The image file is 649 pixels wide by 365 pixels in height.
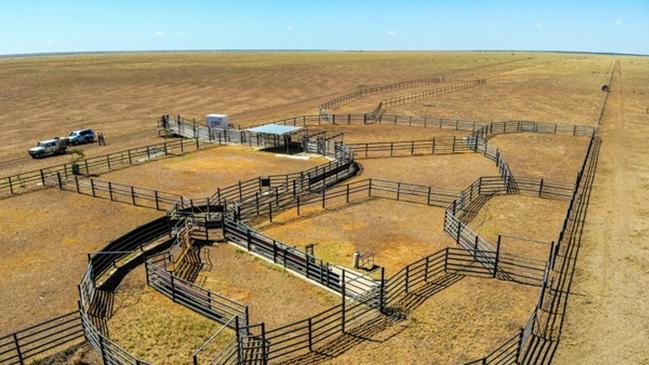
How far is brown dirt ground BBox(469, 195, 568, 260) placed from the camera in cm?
2052

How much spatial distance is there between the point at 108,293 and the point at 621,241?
2205 centimetres

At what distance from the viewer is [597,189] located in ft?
95.0

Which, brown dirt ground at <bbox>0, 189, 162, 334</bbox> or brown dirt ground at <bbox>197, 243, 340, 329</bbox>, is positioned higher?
brown dirt ground at <bbox>0, 189, 162, 334</bbox>

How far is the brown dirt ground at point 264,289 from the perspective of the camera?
15.5 metres

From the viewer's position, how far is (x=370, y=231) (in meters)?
22.1

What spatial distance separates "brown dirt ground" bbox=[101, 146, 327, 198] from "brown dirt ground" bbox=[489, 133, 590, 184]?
50.2 feet

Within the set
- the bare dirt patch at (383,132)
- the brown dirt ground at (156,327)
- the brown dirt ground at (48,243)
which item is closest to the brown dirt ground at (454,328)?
the brown dirt ground at (156,327)

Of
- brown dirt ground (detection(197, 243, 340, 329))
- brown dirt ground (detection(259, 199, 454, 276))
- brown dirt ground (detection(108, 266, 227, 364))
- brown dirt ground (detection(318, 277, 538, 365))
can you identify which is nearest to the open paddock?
brown dirt ground (detection(318, 277, 538, 365))

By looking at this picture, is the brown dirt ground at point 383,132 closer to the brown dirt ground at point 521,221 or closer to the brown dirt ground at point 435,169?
the brown dirt ground at point 435,169

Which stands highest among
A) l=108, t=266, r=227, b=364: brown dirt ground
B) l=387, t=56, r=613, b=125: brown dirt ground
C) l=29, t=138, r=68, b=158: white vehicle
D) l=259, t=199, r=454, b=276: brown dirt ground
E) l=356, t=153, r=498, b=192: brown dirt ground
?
l=387, t=56, r=613, b=125: brown dirt ground

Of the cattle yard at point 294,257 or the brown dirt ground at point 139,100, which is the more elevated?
the brown dirt ground at point 139,100

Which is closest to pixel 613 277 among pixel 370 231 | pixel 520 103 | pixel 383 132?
pixel 370 231

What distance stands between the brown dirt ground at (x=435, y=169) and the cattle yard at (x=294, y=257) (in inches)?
8.9

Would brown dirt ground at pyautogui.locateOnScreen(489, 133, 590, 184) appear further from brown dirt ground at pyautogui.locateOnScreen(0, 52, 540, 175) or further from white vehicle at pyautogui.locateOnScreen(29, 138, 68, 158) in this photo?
white vehicle at pyautogui.locateOnScreen(29, 138, 68, 158)
